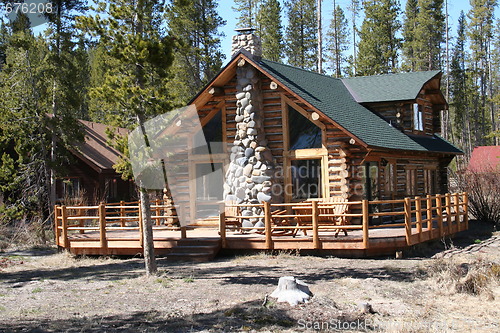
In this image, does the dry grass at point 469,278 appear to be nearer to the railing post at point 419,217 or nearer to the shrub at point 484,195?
the railing post at point 419,217

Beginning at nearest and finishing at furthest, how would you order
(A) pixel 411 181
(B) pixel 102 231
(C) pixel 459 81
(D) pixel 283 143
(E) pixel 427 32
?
(B) pixel 102 231
(D) pixel 283 143
(A) pixel 411 181
(E) pixel 427 32
(C) pixel 459 81

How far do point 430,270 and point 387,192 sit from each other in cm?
623

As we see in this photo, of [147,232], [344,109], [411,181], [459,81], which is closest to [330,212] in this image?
[344,109]

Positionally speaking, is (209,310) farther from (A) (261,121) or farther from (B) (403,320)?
(A) (261,121)

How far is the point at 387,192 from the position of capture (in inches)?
705

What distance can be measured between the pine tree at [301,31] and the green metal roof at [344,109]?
2361 centimetres

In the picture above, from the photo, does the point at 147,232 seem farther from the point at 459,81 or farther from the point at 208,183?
the point at 459,81

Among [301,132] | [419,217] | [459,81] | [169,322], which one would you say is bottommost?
[169,322]

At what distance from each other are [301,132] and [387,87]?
636 cm

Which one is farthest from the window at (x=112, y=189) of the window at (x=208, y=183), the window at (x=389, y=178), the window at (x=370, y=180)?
the window at (x=370, y=180)

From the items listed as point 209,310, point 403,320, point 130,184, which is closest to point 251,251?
point 209,310

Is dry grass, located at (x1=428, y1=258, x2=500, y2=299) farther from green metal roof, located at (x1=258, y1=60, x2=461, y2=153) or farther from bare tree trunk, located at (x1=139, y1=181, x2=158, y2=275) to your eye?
bare tree trunk, located at (x1=139, y1=181, x2=158, y2=275)

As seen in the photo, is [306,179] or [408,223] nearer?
[408,223]

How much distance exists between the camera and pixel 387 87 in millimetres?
21125
